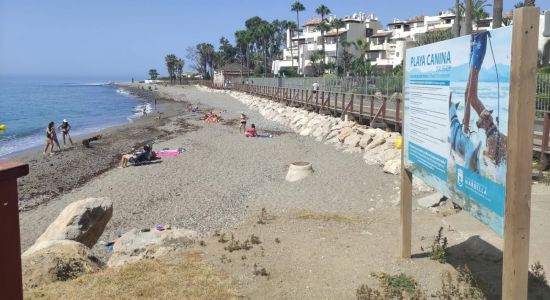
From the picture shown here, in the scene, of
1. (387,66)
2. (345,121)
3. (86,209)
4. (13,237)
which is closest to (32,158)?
(345,121)

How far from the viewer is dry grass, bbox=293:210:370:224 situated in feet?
30.1

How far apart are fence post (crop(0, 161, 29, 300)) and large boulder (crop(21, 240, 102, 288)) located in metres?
3.52

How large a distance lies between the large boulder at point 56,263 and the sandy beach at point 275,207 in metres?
1.63

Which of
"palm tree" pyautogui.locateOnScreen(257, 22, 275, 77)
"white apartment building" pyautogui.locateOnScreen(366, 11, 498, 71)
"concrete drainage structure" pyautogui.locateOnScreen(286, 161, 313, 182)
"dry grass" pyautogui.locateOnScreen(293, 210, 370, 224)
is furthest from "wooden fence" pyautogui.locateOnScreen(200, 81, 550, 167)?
"palm tree" pyautogui.locateOnScreen(257, 22, 275, 77)

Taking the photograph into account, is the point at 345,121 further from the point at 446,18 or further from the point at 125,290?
the point at 446,18

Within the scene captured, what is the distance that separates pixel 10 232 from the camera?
2549 mm

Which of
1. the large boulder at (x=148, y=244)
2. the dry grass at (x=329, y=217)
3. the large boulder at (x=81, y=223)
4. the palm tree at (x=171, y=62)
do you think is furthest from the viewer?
the palm tree at (x=171, y=62)

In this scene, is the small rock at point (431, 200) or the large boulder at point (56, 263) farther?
the small rock at point (431, 200)

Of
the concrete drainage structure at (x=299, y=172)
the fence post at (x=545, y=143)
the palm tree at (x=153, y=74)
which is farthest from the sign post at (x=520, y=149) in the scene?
the palm tree at (x=153, y=74)

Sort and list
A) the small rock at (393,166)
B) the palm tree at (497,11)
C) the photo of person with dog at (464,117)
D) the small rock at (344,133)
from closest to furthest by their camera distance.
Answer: the photo of person with dog at (464,117) → the small rock at (393,166) → the small rock at (344,133) → the palm tree at (497,11)

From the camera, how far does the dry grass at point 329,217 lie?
918 cm

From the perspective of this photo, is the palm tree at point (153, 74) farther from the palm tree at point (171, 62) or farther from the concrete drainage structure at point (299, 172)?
the concrete drainage structure at point (299, 172)

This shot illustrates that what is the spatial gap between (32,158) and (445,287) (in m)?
23.7

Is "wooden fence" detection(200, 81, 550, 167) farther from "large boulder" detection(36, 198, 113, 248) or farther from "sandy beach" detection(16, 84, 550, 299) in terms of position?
"large boulder" detection(36, 198, 113, 248)
